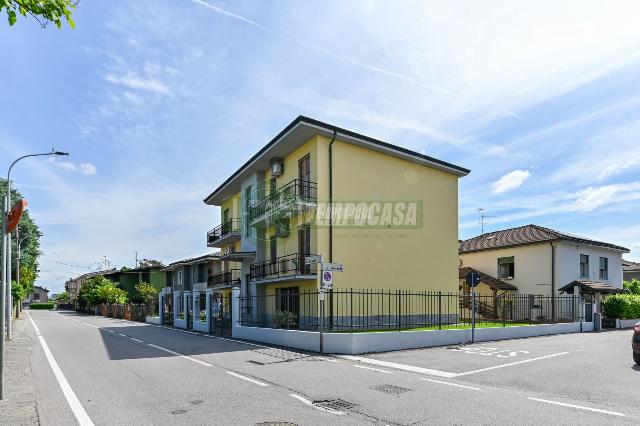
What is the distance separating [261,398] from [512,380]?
548cm

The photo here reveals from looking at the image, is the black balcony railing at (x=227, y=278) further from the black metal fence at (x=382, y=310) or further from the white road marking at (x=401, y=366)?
the white road marking at (x=401, y=366)

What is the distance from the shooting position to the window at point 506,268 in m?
31.5

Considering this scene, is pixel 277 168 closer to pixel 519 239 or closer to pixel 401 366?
pixel 401 366

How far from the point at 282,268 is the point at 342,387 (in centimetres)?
1472

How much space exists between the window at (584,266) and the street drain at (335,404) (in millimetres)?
27553

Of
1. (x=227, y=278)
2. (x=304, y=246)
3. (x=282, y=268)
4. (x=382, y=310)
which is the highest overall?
(x=304, y=246)

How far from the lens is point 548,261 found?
95.2ft

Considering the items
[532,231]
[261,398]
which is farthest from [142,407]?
[532,231]

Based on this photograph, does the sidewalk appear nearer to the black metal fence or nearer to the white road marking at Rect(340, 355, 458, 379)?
the white road marking at Rect(340, 355, 458, 379)

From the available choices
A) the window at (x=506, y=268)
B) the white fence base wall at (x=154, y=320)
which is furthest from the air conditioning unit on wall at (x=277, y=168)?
the window at (x=506, y=268)

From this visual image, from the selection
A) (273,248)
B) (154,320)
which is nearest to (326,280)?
(273,248)

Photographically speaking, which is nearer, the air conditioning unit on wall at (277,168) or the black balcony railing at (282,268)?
the black balcony railing at (282,268)

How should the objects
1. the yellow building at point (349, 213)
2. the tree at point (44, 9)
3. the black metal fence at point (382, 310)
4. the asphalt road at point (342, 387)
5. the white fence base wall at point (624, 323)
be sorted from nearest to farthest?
the tree at point (44, 9), the asphalt road at point (342, 387), the black metal fence at point (382, 310), the yellow building at point (349, 213), the white fence base wall at point (624, 323)

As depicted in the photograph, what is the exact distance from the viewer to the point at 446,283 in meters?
24.1
